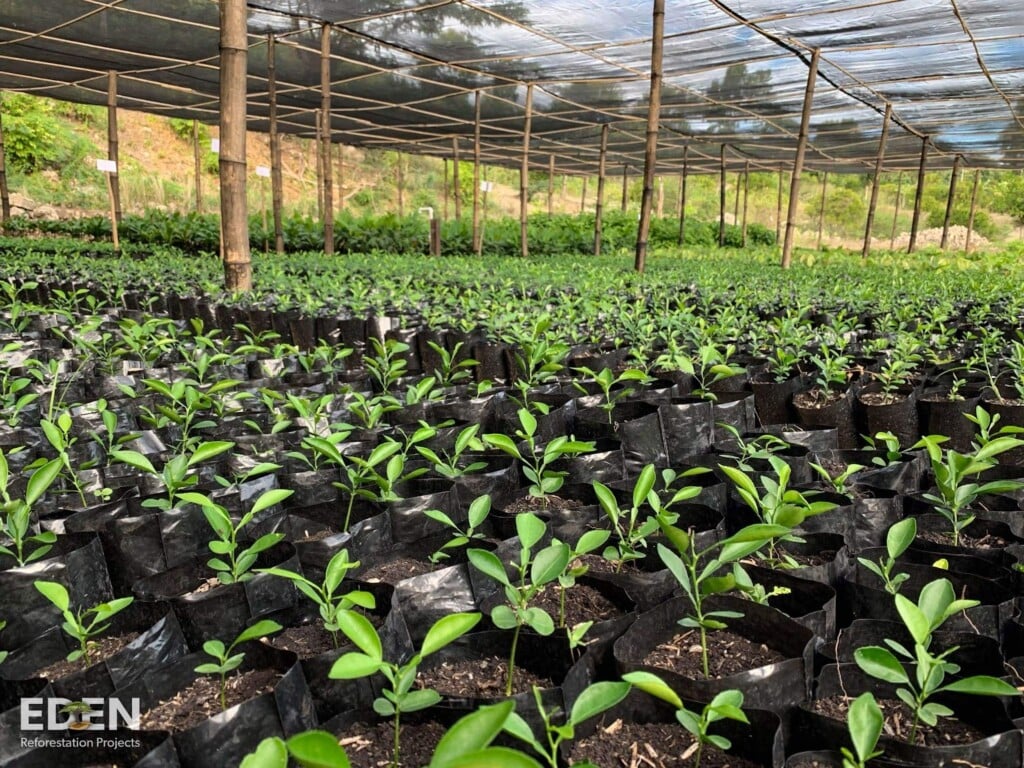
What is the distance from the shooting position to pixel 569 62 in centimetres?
1027

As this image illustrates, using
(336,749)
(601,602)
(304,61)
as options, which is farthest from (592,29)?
(336,749)

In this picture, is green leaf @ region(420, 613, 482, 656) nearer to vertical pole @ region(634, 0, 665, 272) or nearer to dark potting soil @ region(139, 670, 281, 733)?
dark potting soil @ region(139, 670, 281, 733)

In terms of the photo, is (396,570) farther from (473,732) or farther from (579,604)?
(473,732)

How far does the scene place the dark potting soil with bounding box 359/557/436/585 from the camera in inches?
60.7

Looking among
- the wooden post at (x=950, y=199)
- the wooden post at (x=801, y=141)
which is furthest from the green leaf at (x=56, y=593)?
the wooden post at (x=950, y=199)

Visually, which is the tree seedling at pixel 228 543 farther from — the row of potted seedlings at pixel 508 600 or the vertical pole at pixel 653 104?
the vertical pole at pixel 653 104

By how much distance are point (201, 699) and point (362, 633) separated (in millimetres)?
437

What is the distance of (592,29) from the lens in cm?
885

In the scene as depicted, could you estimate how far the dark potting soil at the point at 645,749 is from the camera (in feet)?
3.36

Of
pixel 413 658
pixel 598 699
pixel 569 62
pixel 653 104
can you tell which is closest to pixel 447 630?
pixel 413 658

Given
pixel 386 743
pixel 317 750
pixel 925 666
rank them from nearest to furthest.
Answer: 1. pixel 317 750
2. pixel 925 666
3. pixel 386 743

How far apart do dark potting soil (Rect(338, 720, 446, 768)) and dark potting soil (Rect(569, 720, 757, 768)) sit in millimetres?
203

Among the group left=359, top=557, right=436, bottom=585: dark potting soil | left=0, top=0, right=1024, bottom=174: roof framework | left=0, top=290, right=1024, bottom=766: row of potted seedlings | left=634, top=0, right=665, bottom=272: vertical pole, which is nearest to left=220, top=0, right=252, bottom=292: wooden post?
left=0, top=290, right=1024, bottom=766: row of potted seedlings

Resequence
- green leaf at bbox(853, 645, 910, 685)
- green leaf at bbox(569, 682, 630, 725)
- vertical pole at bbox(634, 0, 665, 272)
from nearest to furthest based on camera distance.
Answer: green leaf at bbox(569, 682, 630, 725) → green leaf at bbox(853, 645, 910, 685) → vertical pole at bbox(634, 0, 665, 272)
